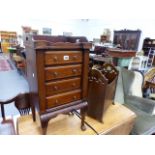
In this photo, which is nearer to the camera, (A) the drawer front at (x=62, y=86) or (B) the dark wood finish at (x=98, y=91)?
(A) the drawer front at (x=62, y=86)

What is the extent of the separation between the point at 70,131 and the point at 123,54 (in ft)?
7.46

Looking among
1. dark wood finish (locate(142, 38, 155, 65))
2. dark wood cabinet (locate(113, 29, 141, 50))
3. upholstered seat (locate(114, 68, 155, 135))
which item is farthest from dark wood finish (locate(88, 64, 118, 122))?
dark wood finish (locate(142, 38, 155, 65))

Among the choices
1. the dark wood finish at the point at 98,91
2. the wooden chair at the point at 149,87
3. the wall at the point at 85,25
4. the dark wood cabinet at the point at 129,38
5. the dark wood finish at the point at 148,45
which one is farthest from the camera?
the wall at the point at 85,25

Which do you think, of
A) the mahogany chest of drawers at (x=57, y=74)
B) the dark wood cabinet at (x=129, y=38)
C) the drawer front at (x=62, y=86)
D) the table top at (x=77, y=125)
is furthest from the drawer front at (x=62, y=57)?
the dark wood cabinet at (x=129, y=38)

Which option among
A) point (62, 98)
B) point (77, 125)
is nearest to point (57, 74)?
point (62, 98)

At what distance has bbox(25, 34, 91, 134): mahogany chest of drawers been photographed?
825 mm

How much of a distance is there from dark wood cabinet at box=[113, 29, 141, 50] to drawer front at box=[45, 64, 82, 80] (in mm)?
Answer: 5853

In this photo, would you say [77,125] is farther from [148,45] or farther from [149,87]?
[148,45]

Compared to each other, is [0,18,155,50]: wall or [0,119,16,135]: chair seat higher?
[0,18,155,50]: wall

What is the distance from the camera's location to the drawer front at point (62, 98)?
0.95 meters

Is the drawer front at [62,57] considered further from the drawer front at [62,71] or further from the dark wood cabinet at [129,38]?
the dark wood cabinet at [129,38]

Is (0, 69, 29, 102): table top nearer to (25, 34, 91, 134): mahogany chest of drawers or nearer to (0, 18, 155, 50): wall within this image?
(25, 34, 91, 134): mahogany chest of drawers

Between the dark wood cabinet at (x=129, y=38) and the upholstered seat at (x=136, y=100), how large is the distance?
15.6 feet
